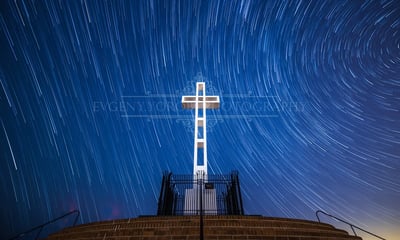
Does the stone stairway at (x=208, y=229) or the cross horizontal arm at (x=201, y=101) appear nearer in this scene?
the stone stairway at (x=208, y=229)

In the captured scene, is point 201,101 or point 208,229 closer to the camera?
point 208,229

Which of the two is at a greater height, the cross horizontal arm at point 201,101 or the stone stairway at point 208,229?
the cross horizontal arm at point 201,101

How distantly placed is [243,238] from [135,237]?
225 cm

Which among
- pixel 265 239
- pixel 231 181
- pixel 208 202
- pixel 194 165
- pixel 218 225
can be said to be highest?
pixel 194 165

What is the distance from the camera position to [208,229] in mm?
5016

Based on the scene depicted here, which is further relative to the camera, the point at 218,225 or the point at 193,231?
the point at 218,225

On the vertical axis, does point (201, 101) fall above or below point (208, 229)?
above

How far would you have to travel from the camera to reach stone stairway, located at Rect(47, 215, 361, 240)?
4786mm

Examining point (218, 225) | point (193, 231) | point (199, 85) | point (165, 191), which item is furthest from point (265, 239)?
point (199, 85)

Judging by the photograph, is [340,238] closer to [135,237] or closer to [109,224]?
[135,237]

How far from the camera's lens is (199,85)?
43.8 ft

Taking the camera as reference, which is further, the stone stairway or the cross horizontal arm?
the cross horizontal arm

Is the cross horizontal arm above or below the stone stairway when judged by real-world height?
above

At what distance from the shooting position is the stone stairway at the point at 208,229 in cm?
479
